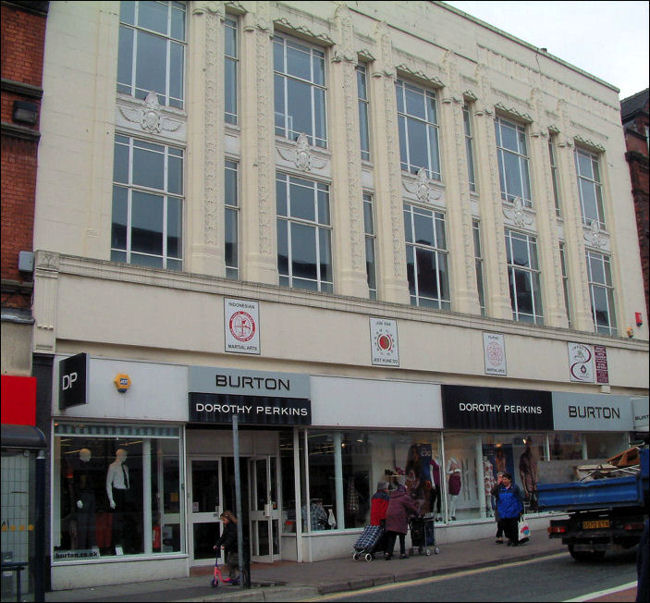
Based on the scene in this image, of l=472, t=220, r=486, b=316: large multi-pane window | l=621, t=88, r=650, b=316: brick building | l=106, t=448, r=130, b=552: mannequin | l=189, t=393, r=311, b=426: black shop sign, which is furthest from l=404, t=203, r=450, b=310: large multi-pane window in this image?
l=621, t=88, r=650, b=316: brick building

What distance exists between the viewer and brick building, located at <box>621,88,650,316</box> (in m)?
28.7

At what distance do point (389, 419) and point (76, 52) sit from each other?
10.6 metres

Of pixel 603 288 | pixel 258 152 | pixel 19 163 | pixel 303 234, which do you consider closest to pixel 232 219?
pixel 258 152

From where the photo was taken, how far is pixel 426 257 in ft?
72.2

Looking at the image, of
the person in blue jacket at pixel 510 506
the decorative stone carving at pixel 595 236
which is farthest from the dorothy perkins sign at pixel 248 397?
the decorative stone carving at pixel 595 236

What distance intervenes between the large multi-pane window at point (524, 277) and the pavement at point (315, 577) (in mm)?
7828

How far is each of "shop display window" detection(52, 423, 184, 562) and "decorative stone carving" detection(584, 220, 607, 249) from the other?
16509 millimetres

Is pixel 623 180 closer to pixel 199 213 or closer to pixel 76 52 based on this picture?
pixel 199 213

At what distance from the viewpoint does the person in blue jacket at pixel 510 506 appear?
698 inches

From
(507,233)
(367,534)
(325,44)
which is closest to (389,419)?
(367,534)

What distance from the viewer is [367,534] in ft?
55.7

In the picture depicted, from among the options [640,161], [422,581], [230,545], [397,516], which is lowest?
[422,581]

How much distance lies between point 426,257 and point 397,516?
789 centimetres

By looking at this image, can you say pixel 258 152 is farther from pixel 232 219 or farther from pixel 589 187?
pixel 589 187
